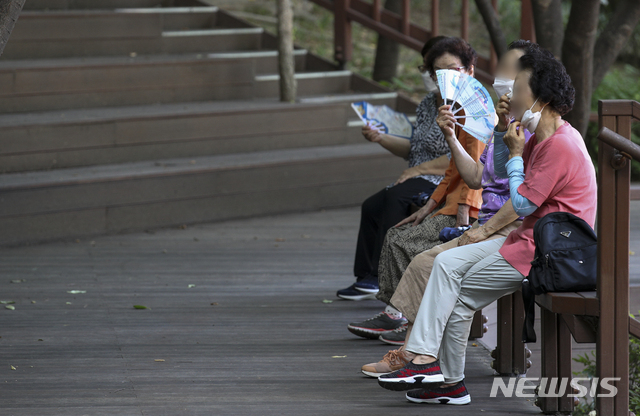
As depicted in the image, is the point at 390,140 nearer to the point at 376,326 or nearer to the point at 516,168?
the point at 376,326

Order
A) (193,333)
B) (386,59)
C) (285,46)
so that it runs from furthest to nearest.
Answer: (386,59), (285,46), (193,333)

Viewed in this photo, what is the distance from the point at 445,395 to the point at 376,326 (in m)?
0.81

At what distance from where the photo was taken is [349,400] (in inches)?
119

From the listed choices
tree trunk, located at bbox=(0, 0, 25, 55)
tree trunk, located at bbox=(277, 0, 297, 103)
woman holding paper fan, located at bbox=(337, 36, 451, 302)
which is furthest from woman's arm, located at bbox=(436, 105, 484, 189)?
tree trunk, located at bbox=(277, 0, 297, 103)

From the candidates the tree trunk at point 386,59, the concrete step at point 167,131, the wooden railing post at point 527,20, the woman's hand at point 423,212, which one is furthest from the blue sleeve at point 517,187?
the tree trunk at point 386,59

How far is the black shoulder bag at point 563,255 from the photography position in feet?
8.45

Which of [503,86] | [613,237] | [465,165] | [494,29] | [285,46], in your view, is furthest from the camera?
[285,46]

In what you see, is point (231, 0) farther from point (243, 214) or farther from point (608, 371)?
point (608, 371)

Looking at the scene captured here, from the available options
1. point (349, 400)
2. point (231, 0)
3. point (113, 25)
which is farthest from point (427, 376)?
point (231, 0)

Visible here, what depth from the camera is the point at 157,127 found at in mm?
6453

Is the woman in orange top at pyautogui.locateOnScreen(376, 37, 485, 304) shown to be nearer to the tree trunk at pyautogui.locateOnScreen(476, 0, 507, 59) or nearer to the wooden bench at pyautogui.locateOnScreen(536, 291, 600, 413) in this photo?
the wooden bench at pyautogui.locateOnScreen(536, 291, 600, 413)

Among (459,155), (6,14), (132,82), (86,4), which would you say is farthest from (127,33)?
(459,155)

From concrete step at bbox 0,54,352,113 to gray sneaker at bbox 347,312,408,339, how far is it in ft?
13.3

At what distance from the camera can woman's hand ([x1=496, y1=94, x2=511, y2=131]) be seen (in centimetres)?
290
